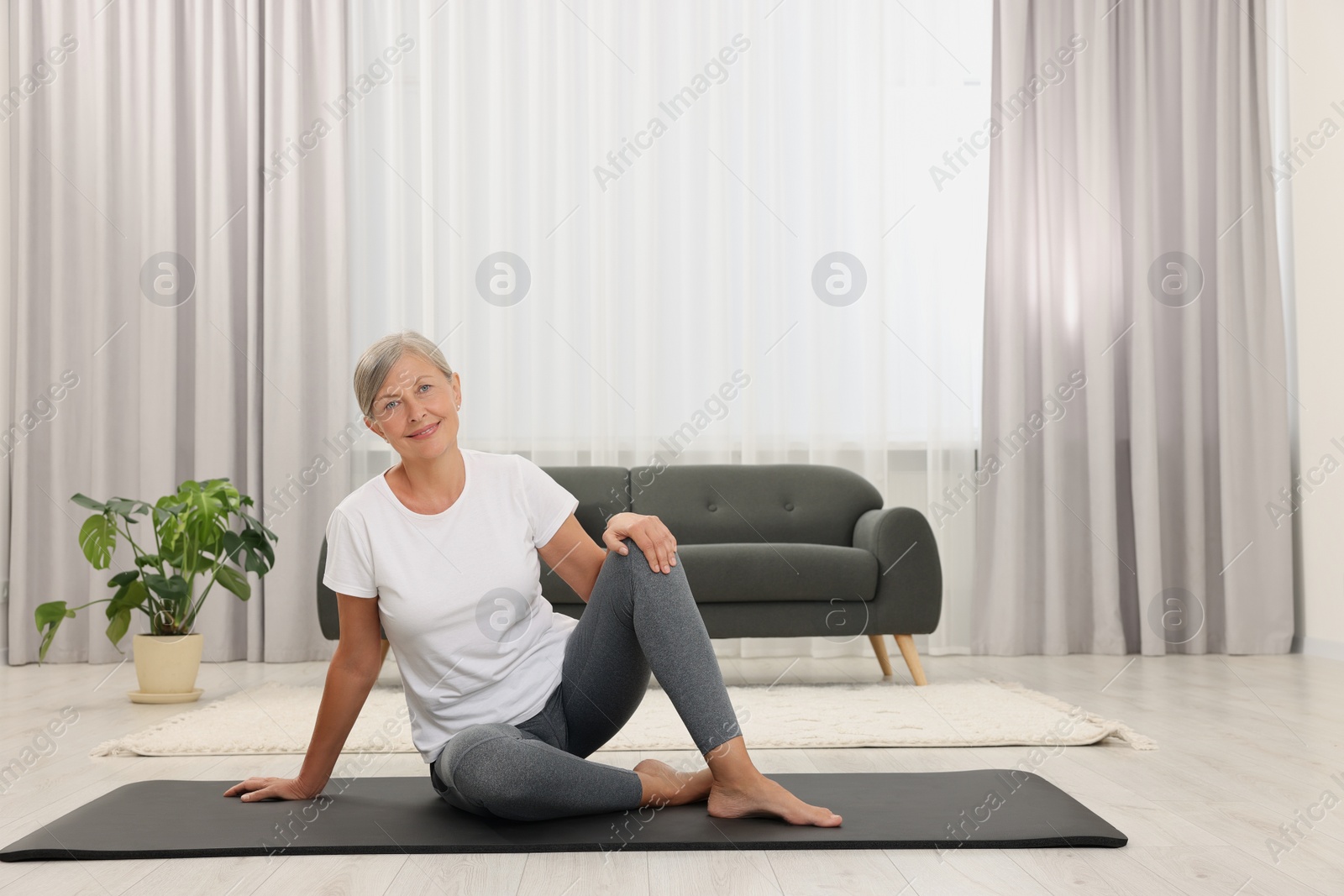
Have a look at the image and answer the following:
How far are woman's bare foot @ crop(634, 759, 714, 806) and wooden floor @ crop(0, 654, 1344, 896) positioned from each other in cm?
16

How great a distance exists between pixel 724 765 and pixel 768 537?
2.21m

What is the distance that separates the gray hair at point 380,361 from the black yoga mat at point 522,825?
59cm

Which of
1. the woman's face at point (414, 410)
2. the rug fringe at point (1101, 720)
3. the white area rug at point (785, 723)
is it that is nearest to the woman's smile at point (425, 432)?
the woman's face at point (414, 410)

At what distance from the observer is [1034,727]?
7.70ft

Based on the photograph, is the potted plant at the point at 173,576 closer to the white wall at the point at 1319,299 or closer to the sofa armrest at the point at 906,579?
the sofa armrest at the point at 906,579

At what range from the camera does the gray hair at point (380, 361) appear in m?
1.51

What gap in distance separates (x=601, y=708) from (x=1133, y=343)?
308 centimetres

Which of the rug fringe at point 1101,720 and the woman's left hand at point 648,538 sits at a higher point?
the woman's left hand at point 648,538

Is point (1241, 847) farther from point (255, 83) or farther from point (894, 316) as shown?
point (255, 83)

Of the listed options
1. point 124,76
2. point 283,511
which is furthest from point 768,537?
point 124,76

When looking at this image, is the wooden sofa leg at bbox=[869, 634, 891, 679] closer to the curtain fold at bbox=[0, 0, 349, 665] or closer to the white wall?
the white wall

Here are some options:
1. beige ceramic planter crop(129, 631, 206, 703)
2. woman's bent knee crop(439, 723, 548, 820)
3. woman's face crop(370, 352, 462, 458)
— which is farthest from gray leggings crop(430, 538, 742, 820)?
beige ceramic planter crop(129, 631, 206, 703)

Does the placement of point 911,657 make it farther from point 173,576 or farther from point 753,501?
point 173,576

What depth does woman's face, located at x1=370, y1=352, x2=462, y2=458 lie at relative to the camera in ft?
4.94
